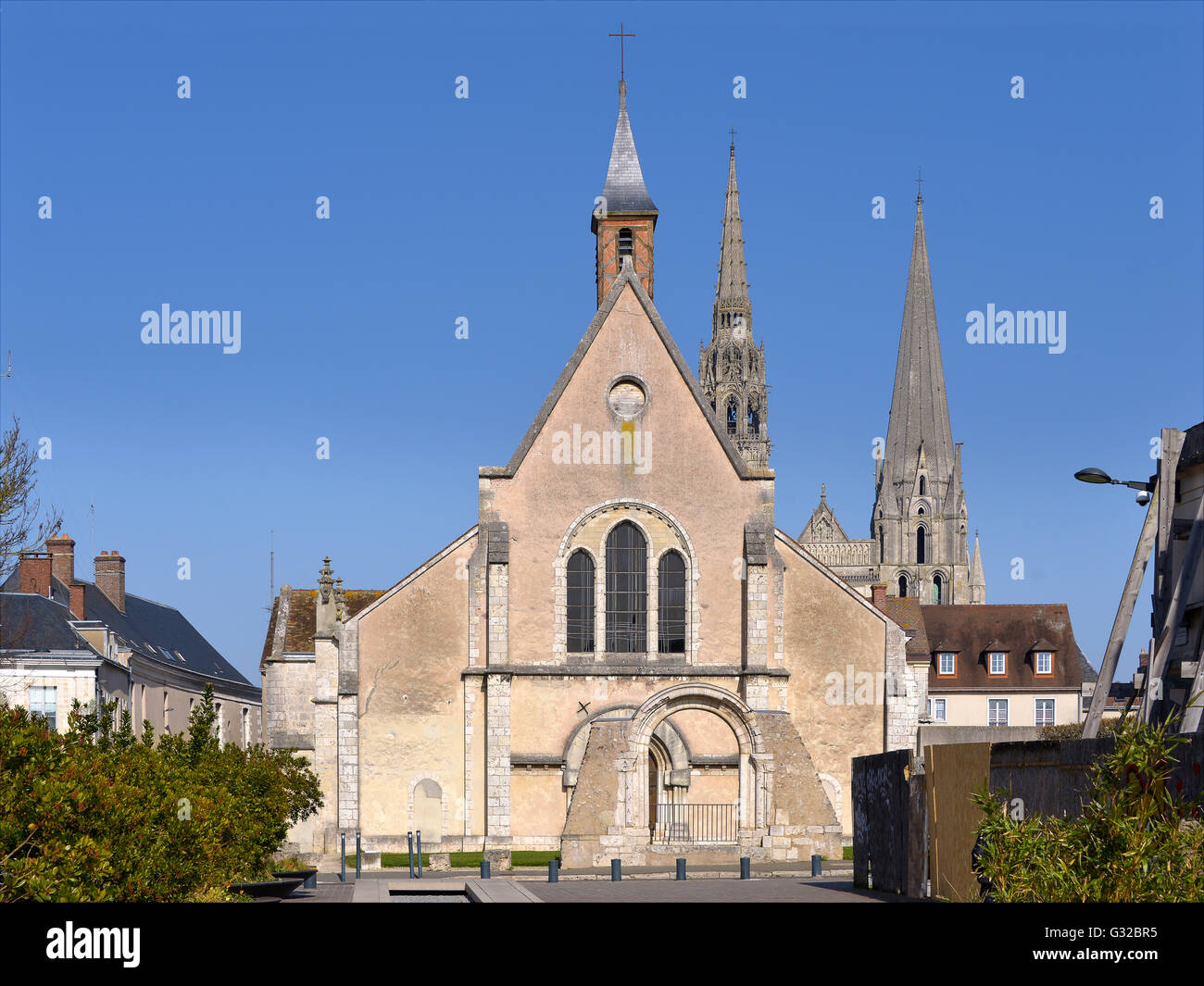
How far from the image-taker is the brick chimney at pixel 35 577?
153ft

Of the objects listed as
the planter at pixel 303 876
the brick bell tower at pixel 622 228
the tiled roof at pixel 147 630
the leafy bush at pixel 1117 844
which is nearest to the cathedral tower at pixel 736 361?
the tiled roof at pixel 147 630

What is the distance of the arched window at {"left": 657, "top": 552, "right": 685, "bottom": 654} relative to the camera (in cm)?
3884

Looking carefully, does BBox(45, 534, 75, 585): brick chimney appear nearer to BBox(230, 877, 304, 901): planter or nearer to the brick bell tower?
the brick bell tower

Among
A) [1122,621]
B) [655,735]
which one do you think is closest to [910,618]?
[655,735]

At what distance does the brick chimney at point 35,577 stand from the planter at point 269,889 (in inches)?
1025

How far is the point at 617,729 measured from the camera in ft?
112

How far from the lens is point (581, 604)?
3875 centimetres

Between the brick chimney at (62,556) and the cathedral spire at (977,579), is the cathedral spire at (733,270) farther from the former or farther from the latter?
the brick chimney at (62,556)

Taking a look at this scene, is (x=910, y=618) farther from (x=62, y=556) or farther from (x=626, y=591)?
(x=62, y=556)

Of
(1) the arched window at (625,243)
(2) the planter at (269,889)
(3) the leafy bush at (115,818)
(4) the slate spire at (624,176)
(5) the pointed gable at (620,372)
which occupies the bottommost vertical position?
(2) the planter at (269,889)

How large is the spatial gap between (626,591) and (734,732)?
565 centimetres

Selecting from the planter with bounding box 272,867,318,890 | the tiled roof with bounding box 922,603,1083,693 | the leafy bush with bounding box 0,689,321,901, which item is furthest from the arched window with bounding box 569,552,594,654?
the tiled roof with bounding box 922,603,1083,693
